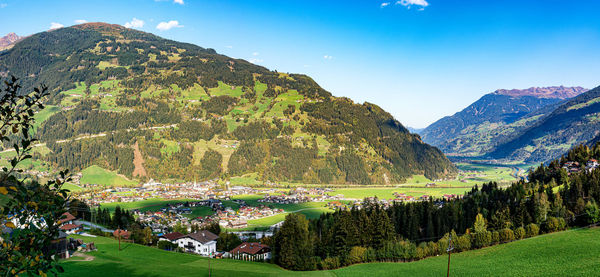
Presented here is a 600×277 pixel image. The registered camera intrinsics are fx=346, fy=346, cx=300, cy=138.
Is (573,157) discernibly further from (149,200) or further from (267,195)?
(149,200)

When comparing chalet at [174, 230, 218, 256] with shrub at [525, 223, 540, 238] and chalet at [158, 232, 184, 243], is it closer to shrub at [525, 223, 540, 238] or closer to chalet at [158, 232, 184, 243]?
chalet at [158, 232, 184, 243]

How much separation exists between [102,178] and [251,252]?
463 ft

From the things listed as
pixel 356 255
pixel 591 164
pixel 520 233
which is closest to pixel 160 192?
pixel 356 255

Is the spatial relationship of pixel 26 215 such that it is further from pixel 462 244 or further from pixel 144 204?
pixel 144 204

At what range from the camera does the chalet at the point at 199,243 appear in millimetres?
65625

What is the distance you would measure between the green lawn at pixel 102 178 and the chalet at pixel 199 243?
119 metres

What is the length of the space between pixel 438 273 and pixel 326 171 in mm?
157789

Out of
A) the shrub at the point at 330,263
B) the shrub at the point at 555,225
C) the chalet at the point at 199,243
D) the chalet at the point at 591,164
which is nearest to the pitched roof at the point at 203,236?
the chalet at the point at 199,243

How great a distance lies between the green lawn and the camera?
165550mm

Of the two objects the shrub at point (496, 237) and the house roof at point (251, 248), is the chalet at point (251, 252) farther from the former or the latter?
the shrub at point (496, 237)

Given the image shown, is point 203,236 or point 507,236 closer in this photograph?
point 507,236

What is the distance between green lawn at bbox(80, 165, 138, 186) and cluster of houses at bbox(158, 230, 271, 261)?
116102 mm

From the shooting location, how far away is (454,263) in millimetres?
43438

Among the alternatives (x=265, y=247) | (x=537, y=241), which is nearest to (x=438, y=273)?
(x=537, y=241)
